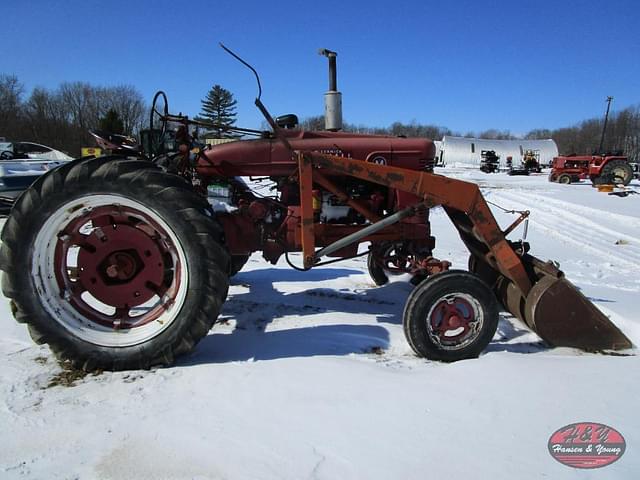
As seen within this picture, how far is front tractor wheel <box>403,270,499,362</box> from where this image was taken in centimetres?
291

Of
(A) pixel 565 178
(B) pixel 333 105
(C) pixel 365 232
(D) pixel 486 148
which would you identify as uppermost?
(D) pixel 486 148

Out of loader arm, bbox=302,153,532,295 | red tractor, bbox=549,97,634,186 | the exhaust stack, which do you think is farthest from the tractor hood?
red tractor, bbox=549,97,634,186

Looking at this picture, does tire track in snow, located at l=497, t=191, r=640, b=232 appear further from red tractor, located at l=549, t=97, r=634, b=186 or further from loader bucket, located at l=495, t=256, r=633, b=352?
red tractor, located at l=549, t=97, r=634, b=186

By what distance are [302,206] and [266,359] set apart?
1066mm

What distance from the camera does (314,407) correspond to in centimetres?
224

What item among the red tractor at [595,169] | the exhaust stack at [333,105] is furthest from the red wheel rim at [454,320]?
the red tractor at [595,169]

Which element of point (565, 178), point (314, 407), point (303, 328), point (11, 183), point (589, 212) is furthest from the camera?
point (565, 178)

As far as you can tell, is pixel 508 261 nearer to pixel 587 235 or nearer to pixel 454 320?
pixel 454 320

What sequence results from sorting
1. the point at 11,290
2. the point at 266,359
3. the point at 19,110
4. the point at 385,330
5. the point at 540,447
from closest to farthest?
Result: the point at 540,447 → the point at 11,290 → the point at 266,359 → the point at 385,330 → the point at 19,110

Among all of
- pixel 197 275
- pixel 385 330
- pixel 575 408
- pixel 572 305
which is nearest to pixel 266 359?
pixel 197 275

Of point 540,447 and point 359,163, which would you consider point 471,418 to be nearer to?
point 540,447

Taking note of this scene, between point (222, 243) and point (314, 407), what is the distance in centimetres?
115

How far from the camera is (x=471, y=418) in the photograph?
2.14m

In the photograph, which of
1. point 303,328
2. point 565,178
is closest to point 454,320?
point 303,328
